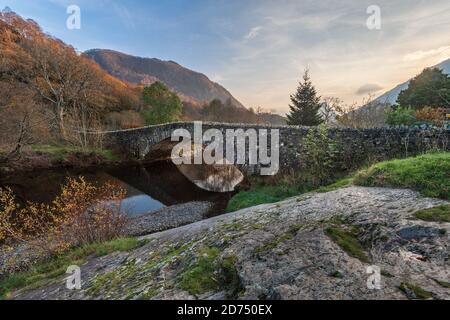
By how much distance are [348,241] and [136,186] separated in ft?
50.3

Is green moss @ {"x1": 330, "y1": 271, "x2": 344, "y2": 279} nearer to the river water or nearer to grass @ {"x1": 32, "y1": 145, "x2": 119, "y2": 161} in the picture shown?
the river water

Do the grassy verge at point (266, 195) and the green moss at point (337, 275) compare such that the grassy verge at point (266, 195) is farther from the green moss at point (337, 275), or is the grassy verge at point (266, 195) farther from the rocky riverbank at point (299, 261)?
the green moss at point (337, 275)

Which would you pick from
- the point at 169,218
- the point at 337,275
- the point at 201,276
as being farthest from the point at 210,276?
the point at 169,218

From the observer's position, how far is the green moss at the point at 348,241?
2687mm

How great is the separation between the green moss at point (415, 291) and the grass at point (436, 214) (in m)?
1.59

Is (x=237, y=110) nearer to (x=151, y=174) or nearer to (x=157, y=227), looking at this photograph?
(x=151, y=174)

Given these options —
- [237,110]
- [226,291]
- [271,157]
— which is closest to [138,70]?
[237,110]

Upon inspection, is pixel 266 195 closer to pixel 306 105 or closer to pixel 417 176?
pixel 417 176

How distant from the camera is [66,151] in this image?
868 inches

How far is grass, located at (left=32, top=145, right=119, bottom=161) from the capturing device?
68.7 ft

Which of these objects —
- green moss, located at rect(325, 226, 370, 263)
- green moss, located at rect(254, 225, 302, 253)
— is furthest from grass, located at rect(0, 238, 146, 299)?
green moss, located at rect(325, 226, 370, 263)

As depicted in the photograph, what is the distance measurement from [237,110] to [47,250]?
37.3 metres

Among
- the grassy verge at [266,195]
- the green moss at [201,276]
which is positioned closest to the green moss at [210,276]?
the green moss at [201,276]
